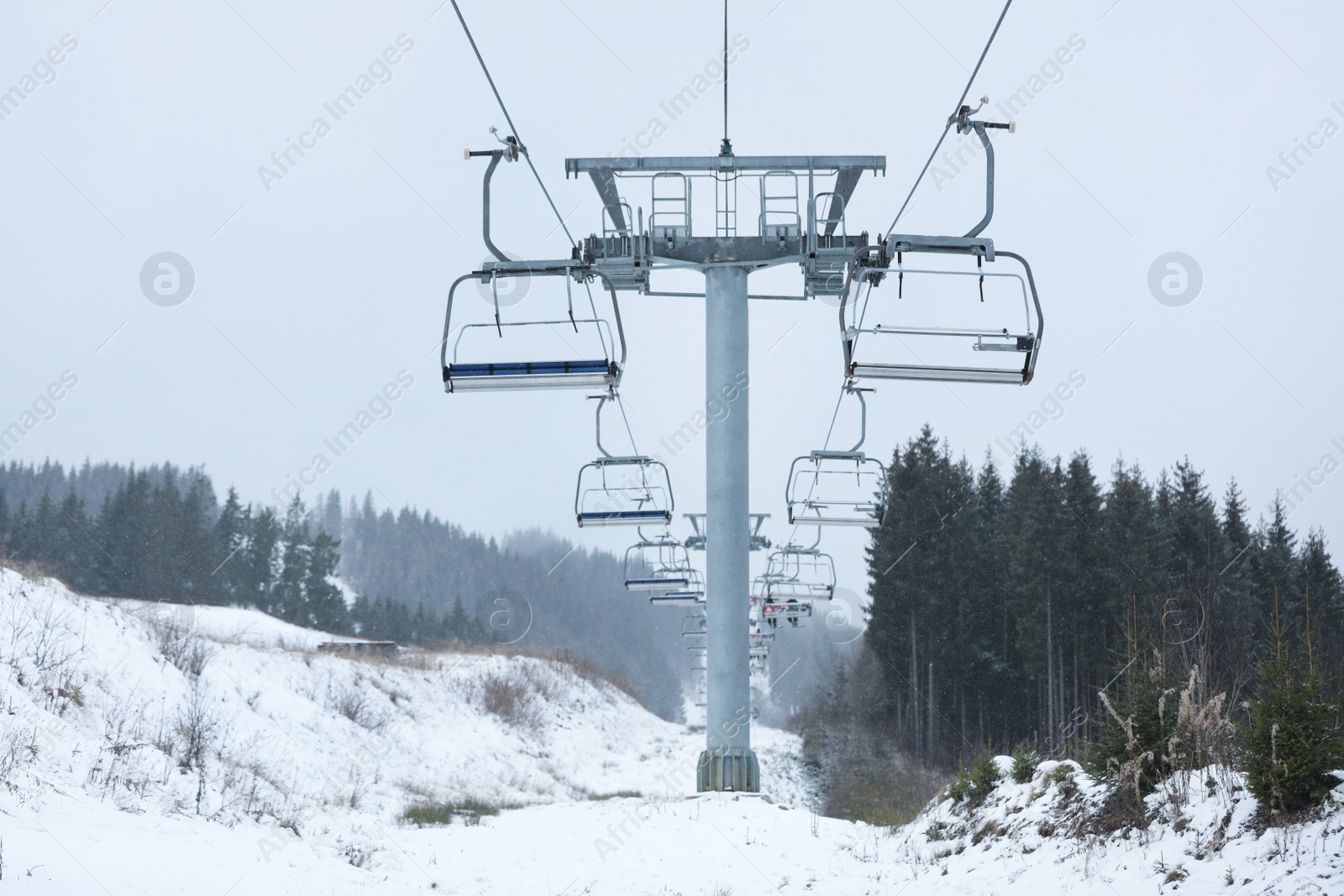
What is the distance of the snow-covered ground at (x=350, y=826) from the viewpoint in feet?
22.0

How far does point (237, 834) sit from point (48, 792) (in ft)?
6.03

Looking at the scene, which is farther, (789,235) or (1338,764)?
(789,235)

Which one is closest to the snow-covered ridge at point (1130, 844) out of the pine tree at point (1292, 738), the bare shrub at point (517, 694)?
the pine tree at point (1292, 738)

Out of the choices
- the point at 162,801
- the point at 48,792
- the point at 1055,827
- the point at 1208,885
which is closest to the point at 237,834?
the point at 162,801

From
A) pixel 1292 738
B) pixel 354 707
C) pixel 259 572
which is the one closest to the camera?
pixel 1292 738

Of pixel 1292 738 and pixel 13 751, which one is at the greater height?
pixel 1292 738

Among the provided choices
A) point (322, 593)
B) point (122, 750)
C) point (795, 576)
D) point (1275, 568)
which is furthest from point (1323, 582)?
point (322, 593)

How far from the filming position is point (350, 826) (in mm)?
12727

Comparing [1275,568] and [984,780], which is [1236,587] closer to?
[1275,568]

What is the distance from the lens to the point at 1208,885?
241 inches

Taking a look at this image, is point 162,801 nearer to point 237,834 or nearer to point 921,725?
point 237,834

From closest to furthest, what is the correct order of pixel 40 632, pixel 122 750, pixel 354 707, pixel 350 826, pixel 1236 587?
pixel 122 750, pixel 350 826, pixel 40 632, pixel 354 707, pixel 1236 587

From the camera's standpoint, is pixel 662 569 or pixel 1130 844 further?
pixel 662 569

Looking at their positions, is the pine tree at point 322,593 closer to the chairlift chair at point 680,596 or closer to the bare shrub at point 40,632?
the chairlift chair at point 680,596
